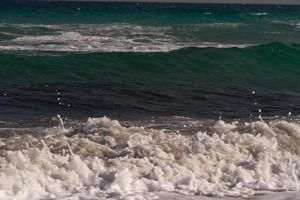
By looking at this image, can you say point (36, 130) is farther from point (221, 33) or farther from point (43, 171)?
point (221, 33)

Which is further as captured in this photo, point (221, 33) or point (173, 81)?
point (221, 33)

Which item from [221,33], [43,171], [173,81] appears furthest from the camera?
[221,33]

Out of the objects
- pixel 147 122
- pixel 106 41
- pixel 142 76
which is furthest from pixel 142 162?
pixel 106 41

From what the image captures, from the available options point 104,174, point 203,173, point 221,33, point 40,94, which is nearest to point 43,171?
point 104,174

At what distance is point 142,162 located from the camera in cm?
872

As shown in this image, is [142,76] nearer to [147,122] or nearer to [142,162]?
[147,122]

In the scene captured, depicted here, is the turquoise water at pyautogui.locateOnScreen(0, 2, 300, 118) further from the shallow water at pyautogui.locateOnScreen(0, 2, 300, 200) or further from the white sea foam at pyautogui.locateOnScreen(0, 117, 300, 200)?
the white sea foam at pyautogui.locateOnScreen(0, 117, 300, 200)

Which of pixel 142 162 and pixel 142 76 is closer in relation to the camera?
pixel 142 162

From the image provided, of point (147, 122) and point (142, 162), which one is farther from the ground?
point (142, 162)

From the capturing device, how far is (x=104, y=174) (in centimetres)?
827

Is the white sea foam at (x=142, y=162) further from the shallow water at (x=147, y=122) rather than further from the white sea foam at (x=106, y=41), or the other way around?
the white sea foam at (x=106, y=41)

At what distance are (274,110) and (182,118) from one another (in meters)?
2.44

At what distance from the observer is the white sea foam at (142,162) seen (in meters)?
7.96

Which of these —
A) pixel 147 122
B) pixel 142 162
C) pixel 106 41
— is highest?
pixel 142 162
